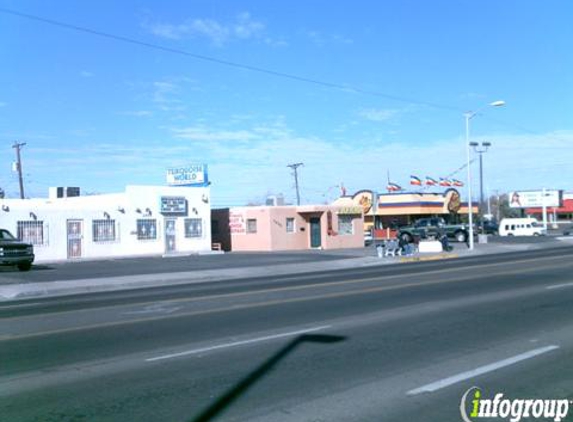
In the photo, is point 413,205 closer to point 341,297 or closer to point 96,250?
point 96,250

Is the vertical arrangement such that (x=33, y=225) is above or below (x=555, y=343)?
above

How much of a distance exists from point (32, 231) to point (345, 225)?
949 inches

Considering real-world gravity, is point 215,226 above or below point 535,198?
below

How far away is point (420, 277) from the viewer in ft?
71.3

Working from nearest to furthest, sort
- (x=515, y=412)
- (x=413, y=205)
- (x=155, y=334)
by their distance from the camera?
1. (x=515, y=412)
2. (x=155, y=334)
3. (x=413, y=205)

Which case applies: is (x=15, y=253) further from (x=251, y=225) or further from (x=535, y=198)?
(x=535, y=198)

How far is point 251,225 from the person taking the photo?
50.1m

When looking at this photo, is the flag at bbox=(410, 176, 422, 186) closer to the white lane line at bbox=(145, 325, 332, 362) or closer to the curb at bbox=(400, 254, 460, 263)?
the curb at bbox=(400, 254, 460, 263)

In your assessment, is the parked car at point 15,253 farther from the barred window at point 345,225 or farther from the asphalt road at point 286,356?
the barred window at point 345,225

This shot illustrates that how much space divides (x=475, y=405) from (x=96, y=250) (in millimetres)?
36547

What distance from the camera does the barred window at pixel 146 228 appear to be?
43.0 metres

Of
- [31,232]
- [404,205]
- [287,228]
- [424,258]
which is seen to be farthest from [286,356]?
[404,205]

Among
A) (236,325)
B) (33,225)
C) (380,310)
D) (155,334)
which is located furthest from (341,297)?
(33,225)

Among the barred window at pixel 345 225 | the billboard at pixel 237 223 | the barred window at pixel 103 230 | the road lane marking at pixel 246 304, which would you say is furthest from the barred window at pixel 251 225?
the road lane marking at pixel 246 304
